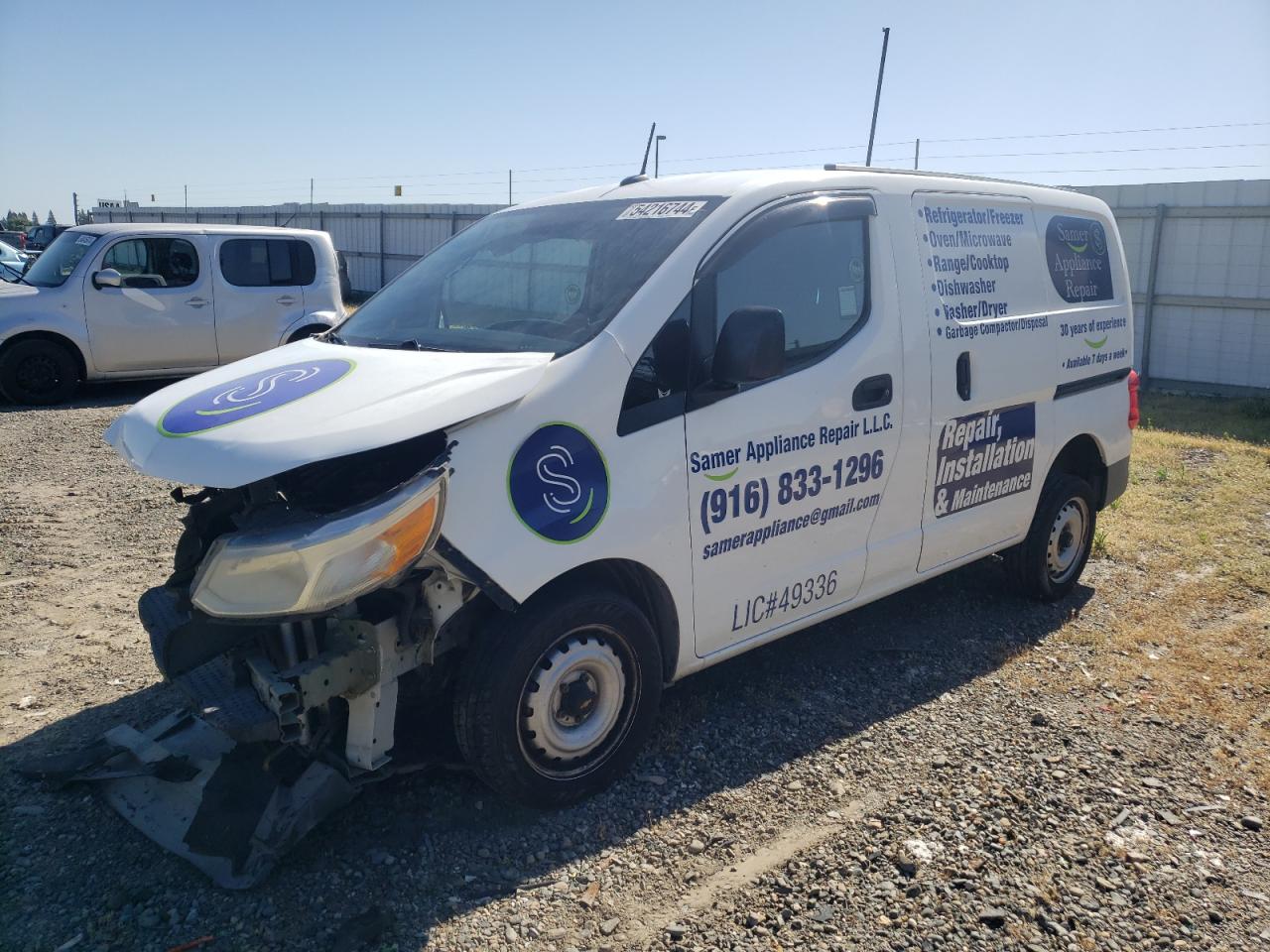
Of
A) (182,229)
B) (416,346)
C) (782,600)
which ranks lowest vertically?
(782,600)

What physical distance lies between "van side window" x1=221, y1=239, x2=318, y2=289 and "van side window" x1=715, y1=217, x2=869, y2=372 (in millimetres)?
9251

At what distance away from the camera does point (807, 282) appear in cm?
391

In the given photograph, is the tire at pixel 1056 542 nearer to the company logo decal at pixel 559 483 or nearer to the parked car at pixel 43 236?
the company logo decal at pixel 559 483

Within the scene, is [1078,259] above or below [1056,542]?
above

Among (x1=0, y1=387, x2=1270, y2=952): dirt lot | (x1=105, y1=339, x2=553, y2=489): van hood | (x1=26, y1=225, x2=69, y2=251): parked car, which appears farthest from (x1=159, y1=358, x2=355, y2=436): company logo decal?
(x1=26, y1=225, x2=69, y2=251): parked car

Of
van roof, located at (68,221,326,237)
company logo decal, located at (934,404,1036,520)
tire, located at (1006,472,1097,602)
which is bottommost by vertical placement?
tire, located at (1006,472,1097,602)

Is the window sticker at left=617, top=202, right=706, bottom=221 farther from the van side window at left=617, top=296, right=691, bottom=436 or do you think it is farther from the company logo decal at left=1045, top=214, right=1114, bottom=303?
the company logo decal at left=1045, top=214, right=1114, bottom=303

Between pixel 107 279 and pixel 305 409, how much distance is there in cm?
922

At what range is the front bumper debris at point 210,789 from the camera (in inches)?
117

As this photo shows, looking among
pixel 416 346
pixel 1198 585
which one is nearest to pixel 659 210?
pixel 416 346

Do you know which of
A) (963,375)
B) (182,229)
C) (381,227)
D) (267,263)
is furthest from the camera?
(381,227)

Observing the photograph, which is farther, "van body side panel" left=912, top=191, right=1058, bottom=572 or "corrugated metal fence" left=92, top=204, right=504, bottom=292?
"corrugated metal fence" left=92, top=204, right=504, bottom=292

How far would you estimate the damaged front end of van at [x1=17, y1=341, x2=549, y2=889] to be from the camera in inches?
107

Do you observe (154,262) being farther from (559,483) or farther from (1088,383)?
(1088,383)
